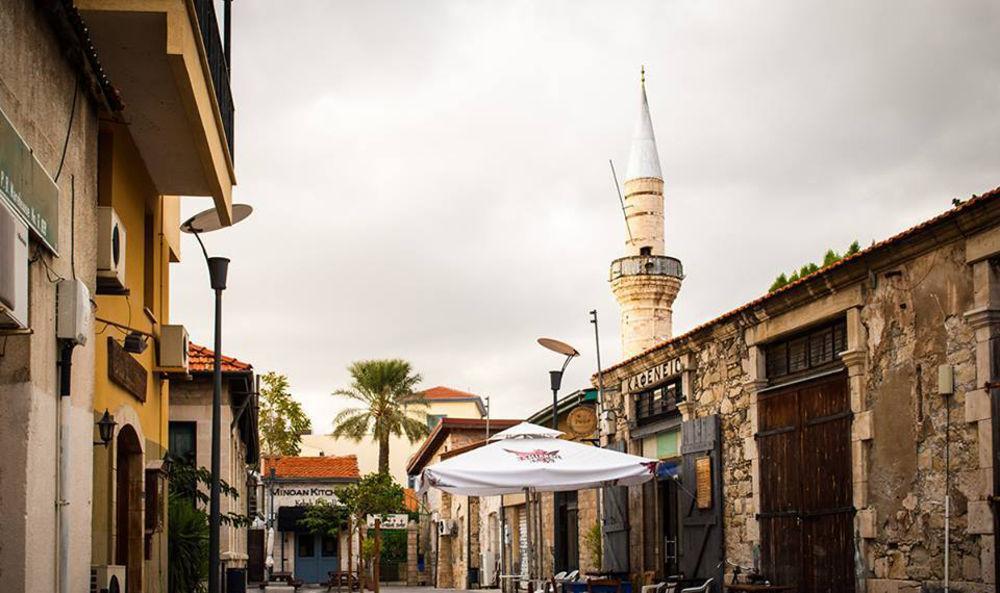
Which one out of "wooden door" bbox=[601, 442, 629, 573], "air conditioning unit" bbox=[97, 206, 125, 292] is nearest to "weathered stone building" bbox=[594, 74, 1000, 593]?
"wooden door" bbox=[601, 442, 629, 573]

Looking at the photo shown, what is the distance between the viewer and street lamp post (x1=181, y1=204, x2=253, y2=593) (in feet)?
49.4

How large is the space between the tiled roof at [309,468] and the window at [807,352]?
43.3m

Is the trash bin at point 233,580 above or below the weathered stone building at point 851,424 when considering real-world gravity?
below

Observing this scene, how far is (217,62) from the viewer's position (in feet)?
40.7

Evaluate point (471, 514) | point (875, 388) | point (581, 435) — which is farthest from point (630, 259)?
point (875, 388)

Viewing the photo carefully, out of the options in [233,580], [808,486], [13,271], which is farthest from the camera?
[233,580]

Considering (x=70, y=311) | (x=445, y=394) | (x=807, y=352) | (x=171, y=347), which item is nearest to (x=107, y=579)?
(x=70, y=311)

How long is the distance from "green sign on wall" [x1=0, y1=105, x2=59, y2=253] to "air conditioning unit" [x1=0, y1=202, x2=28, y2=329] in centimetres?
12

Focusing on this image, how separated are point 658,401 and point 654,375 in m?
0.45

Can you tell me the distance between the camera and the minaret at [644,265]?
44.9 meters

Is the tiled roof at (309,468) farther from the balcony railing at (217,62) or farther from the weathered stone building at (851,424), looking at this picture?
the balcony railing at (217,62)

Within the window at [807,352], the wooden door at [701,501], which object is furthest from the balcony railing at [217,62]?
the wooden door at [701,501]

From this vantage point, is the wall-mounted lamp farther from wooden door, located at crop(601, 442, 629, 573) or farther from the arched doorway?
wooden door, located at crop(601, 442, 629, 573)

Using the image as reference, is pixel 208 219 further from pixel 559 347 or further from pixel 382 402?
pixel 382 402
